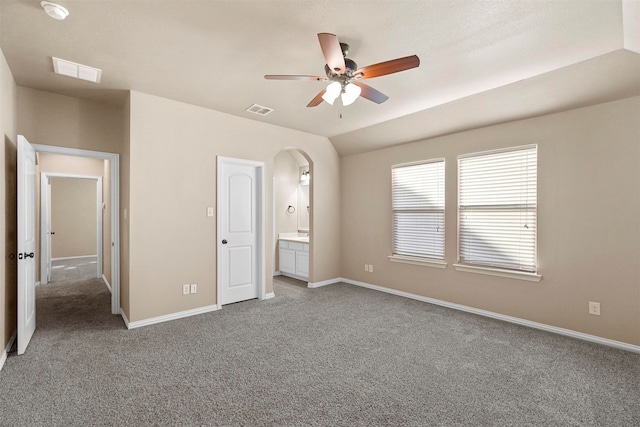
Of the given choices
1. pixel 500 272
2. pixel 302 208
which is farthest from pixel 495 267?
pixel 302 208

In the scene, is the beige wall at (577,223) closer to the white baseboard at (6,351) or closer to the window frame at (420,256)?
the window frame at (420,256)

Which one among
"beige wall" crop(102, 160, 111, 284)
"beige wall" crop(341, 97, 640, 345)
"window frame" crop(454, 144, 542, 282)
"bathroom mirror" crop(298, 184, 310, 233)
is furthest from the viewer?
"bathroom mirror" crop(298, 184, 310, 233)

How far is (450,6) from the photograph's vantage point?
2.05 m

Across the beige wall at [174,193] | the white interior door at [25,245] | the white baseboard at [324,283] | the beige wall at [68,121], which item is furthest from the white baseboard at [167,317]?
the beige wall at [68,121]

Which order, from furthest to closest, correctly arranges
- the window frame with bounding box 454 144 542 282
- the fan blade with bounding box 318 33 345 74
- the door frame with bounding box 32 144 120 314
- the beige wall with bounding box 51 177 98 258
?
the beige wall with bounding box 51 177 98 258
the door frame with bounding box 32 144 120 314
the window frame with bounding box 454 144 542 282
the fan blade with bounding box 318 33 345 74

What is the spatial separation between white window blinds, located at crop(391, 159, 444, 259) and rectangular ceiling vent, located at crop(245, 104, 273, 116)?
2256 mm

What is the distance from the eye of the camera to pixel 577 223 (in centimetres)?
325

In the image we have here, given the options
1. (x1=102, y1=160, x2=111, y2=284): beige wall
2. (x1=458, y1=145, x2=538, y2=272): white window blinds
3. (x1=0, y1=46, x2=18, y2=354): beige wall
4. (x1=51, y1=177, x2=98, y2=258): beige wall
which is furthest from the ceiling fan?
(x1=51, y1=177, x2=98, y2=258): beige wall

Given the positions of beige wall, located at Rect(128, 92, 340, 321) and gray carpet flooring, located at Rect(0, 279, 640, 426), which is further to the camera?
beige wall, located at Rect(128, 92, 340, 321)

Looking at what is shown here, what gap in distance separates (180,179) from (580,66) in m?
4.40

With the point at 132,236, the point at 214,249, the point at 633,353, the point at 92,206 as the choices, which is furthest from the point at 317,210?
the point at 92,206

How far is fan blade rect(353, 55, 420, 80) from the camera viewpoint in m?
2.08

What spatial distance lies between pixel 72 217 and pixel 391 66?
10222 millimetres

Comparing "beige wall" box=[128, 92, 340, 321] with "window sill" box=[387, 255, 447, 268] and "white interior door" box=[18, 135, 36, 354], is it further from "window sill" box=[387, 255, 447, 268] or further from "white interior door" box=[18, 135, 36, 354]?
"window sill" box=[387, 255, 447, 268]
